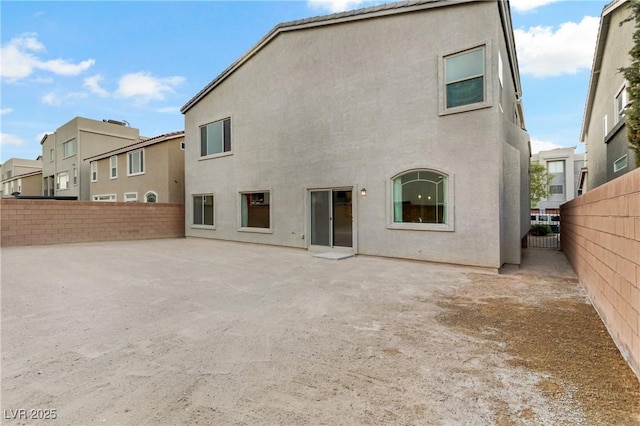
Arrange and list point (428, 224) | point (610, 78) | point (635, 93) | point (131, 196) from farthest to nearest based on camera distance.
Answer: point (131, 196)
point (610, 78)
point (428, 224)
point (635, 93)

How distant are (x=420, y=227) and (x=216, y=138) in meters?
9.82

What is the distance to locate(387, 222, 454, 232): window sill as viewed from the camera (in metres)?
7.61

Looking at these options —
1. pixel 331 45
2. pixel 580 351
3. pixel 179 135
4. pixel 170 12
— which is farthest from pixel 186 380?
pixel 179 135

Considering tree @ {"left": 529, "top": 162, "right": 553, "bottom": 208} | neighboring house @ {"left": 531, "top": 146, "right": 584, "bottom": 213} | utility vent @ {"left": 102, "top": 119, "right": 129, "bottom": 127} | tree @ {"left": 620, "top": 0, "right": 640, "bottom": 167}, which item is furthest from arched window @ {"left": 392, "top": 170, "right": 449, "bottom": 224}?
neighboring house @ {"left": 531, "top": 146, "right": 584, "bottom": 213}

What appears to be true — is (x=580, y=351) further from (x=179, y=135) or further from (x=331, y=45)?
(x=179, y=135)

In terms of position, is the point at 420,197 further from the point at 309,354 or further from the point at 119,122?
the point at 119,122

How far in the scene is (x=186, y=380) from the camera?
2549 mm

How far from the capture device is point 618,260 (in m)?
3.31

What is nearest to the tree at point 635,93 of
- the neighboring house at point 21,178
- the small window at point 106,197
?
the small window at point 106,197

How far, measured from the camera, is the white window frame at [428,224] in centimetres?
752

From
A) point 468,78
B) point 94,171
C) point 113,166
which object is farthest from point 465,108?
point 94,171

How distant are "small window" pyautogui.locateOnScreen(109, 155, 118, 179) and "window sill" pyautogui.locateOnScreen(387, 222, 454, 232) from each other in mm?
19844

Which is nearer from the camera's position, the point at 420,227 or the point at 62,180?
the point at 420,227

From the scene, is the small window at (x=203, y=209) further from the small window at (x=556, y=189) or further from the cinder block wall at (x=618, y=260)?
the small window at (x=556, y=189)
